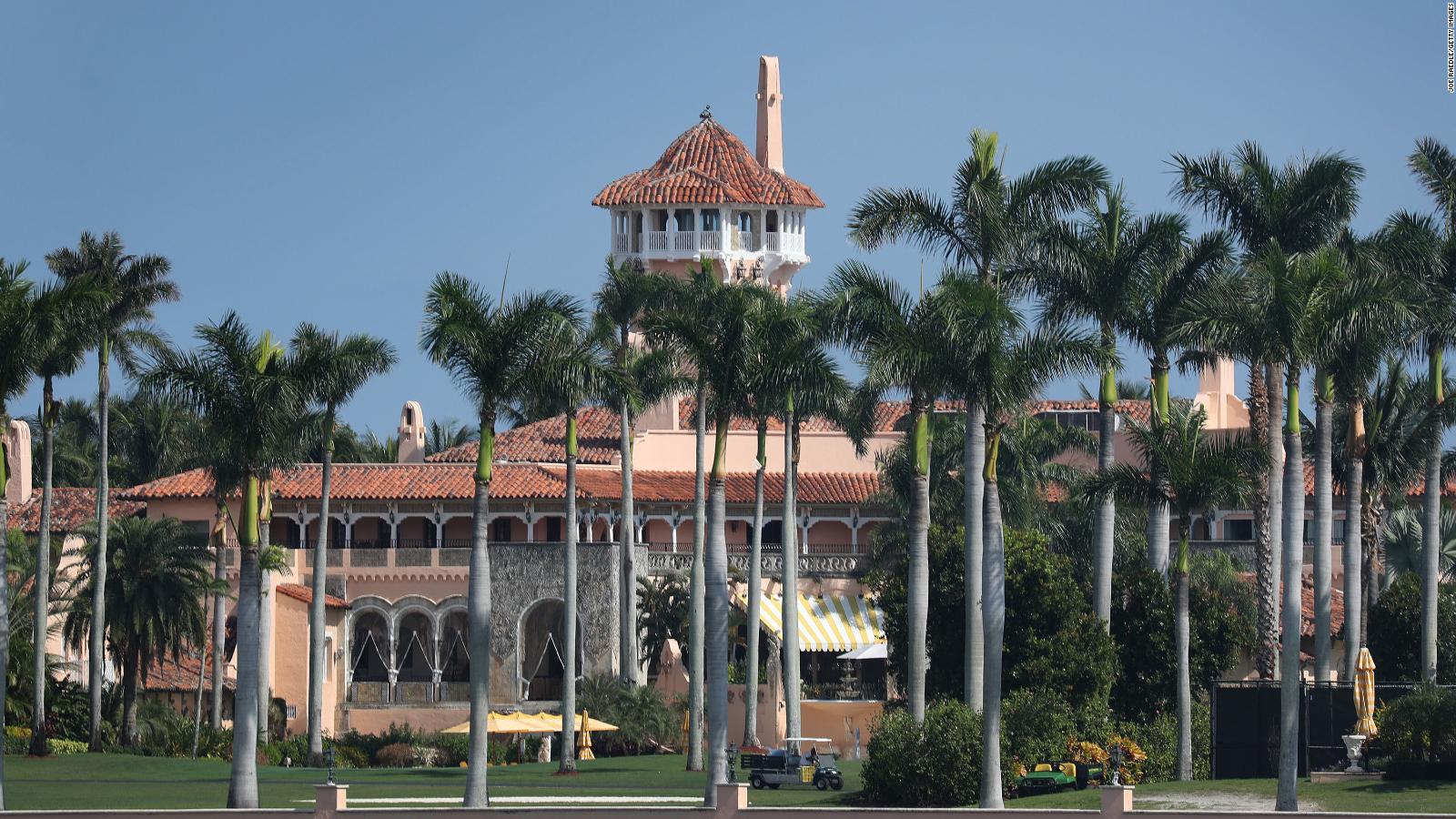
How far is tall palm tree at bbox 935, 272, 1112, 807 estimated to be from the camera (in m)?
42.2

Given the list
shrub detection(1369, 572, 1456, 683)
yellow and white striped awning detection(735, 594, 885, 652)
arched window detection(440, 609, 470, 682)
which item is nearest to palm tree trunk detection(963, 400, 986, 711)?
shrub detection(1369, 572, 1456, 683)

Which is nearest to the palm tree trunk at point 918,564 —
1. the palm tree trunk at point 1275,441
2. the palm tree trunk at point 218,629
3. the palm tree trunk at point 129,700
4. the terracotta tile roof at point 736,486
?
the palm tree trunk at point 1275,441

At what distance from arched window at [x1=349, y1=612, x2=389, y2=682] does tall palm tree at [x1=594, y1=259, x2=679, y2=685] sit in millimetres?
10600

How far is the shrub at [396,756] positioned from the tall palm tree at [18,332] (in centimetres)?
2410

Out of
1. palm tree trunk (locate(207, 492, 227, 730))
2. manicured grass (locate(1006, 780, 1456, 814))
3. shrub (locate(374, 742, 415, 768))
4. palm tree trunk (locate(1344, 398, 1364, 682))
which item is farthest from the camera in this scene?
shrub (locate(374, 742, 415, 768))

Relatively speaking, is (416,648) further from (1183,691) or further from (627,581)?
(1183,691)

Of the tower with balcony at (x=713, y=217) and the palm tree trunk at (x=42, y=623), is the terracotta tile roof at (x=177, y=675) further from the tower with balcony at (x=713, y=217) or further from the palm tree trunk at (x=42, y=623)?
the tower with balcony at (x=713, y=217)

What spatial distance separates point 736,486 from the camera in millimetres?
80188

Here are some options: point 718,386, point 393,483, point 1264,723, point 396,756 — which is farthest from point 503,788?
point 393,483

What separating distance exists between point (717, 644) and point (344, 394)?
1300cm

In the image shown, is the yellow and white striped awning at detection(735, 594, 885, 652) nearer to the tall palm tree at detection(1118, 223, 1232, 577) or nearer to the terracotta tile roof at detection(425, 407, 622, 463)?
the terracotta tile roof at detection(425, 407, 622, 463)

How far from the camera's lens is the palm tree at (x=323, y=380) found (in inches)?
1708

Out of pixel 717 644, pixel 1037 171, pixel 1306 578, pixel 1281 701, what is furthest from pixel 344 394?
pixel 1306 578

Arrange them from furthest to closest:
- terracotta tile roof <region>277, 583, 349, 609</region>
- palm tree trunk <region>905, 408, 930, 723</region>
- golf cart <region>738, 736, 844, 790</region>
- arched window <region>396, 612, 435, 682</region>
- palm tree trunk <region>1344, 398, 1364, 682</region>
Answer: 1. arched window <region>396, 612, 435, 682</region>
2. terracotta tile roof <region>277, 583, 349, 609</region>
3. palm tree trunk <region>1344, 398, 1364, 682</region>
4. golf cart <region>738, 736, 844, 790</region>
5. palm tree trunk <region>905, 408, 930, 723</region>
